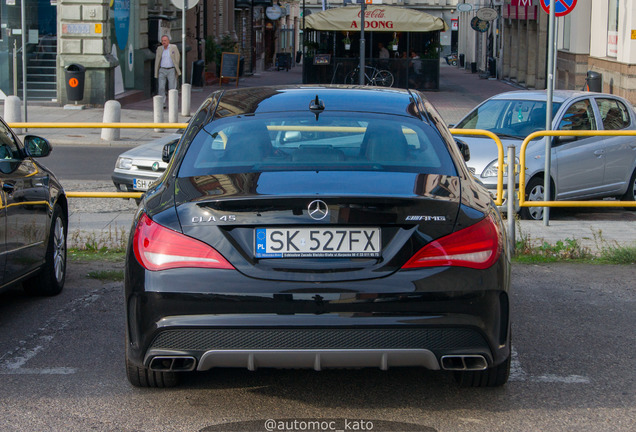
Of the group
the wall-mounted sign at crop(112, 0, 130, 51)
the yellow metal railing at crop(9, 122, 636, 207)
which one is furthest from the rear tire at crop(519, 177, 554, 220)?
the wall-mounted sign at crop(112, 0, 130, 51)

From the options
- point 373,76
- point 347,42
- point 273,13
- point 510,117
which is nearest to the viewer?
point 510,117

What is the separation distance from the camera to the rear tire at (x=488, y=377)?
15.9ft

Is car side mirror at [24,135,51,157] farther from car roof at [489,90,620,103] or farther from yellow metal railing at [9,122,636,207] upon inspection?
car roof at [489,90,620,103]

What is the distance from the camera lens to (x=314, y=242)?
14.1 ft

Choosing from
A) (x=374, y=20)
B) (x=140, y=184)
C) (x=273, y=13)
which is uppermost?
(x=273, y=13)

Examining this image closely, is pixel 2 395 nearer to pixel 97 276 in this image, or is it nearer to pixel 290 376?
pixel 290 376

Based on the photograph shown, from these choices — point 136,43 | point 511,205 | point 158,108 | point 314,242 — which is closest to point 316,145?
point 314,242

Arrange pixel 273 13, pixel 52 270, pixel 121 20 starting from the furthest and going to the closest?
pixel 273 13 → pixel 121 20 → pixel 52 270

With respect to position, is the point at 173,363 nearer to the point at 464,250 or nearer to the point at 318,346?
the point at 318,346

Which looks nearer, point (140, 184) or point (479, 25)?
point (140, 184)

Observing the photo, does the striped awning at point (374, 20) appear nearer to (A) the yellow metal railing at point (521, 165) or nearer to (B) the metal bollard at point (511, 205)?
(A) the yellow metal railing at point (521, 165)

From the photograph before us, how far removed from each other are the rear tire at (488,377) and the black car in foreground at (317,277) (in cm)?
33

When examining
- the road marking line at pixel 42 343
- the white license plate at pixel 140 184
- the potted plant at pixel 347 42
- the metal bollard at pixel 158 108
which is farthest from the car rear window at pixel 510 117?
the potted plant at pixel 347 42

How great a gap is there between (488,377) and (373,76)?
32.0 m
